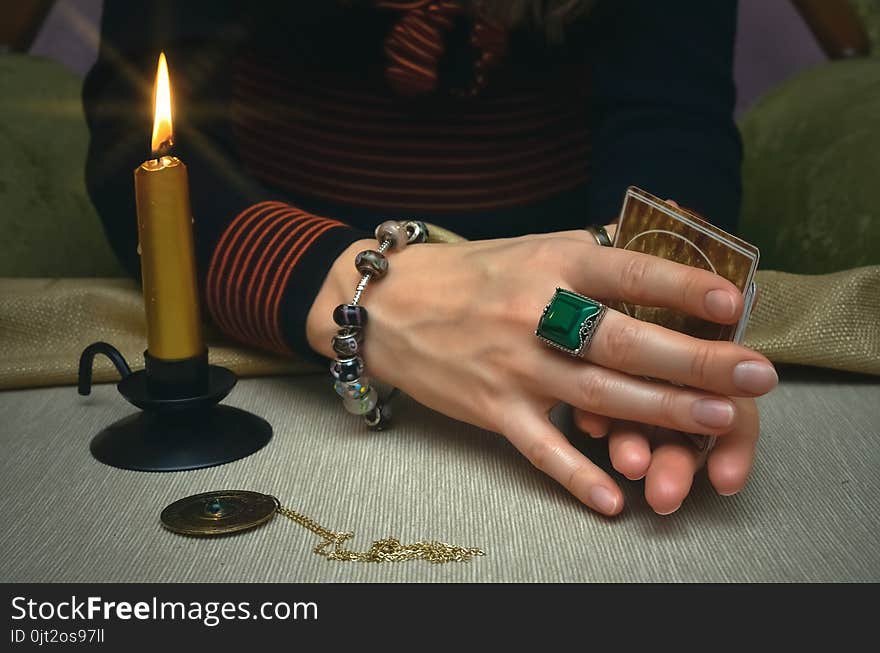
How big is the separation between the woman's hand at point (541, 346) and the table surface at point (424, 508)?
0.04 m

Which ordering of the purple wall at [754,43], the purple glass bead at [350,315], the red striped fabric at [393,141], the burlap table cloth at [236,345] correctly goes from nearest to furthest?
the purple glass bead at [350,315]
the burlap table cloth at [236,345]
the red striped fabric at [393,141]
the purple wall at [754,43]

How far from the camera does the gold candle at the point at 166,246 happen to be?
606 mm

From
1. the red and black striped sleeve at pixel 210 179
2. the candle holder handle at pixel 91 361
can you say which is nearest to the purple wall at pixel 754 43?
the red and black striped sleeve at pixel 210 179

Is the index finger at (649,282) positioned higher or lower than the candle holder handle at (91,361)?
higher

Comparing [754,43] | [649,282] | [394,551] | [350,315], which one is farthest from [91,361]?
[754,43]

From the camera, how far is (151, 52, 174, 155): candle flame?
607mm

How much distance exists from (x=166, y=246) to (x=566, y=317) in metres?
0.26

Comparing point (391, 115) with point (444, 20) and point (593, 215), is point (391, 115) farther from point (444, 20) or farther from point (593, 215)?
point (593, 215)

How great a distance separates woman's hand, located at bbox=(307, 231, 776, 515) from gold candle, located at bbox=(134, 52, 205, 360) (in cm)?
13

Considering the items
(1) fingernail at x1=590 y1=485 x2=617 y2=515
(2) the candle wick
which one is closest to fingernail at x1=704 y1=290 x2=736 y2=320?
(1) fingernail at x1=590 y1=485 x2=617 y2=515

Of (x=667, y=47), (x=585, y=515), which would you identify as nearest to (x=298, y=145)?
(x=667, y=47)

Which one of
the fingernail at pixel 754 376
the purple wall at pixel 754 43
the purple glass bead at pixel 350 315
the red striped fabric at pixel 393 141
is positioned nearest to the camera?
the fingernail at pixel 754 376

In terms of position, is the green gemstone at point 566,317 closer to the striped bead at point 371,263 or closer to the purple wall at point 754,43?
the striped bead at point 371,263

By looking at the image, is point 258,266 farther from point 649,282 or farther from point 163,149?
point 649,282
